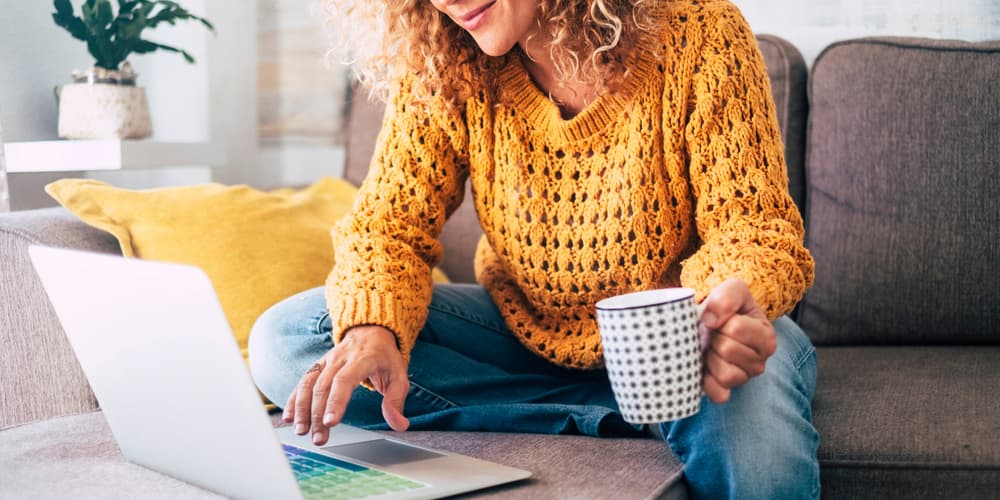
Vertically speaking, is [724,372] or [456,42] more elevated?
[456,42]

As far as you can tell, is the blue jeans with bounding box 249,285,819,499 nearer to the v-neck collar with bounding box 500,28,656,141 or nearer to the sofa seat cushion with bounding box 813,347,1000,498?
the sofa seat cushion with bounding box 813,347,1000,498

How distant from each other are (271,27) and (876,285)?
5.00 ft

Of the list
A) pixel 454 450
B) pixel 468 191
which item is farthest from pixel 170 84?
pixel 454 450

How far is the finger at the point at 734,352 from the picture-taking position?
81 cm

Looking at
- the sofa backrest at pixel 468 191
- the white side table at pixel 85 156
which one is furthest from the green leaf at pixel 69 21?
the sofa backrest at pixel 468 191

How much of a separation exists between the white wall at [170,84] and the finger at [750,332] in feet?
3.85

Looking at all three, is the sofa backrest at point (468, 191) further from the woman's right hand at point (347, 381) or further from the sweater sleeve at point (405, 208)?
the woman's right hand at point (347, 381)

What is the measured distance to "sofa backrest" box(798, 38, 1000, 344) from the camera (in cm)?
139

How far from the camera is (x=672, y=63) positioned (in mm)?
1104

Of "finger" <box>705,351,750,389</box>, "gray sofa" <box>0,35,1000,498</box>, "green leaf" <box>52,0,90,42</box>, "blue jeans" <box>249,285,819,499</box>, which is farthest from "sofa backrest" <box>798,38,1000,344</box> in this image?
"green leaf" <box>52,0,90,42</box>

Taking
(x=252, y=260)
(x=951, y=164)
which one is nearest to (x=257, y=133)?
(x=252, y=260)

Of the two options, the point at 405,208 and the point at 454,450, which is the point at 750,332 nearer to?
the point at 454,450

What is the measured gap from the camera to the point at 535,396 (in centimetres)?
118

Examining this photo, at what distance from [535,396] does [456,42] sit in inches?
18.3
